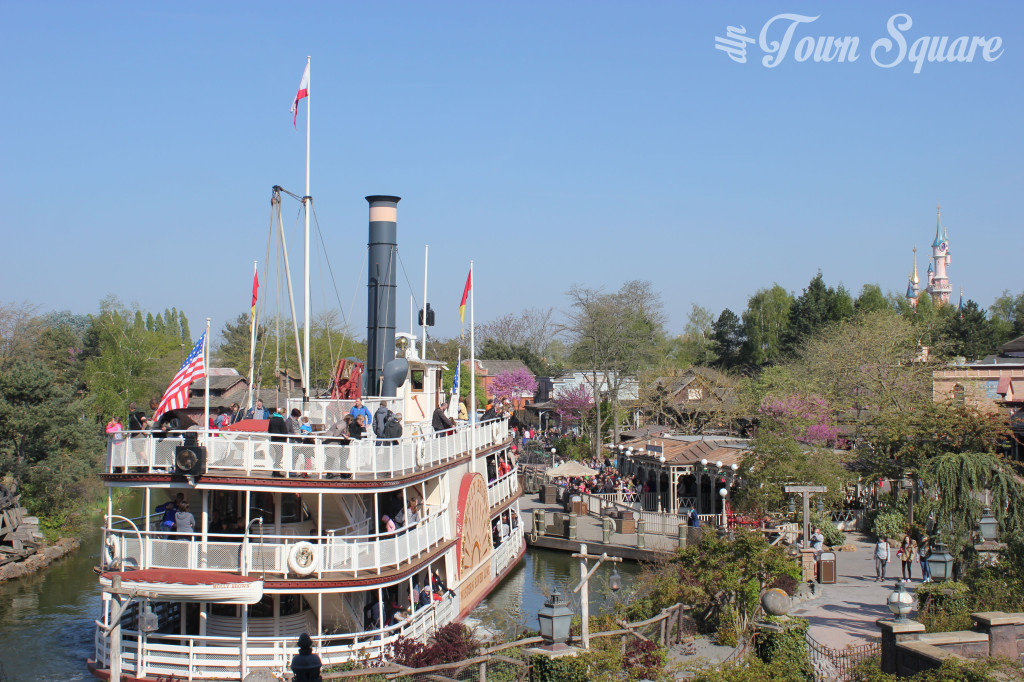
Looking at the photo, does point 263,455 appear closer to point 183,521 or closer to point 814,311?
point 183,521

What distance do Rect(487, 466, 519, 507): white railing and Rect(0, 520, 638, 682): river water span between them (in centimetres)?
250

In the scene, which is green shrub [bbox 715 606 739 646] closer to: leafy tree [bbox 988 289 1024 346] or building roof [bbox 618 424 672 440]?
building roof [bbox 618 424 672 440]

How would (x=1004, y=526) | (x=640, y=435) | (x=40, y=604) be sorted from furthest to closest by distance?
(x=640, y=435) < (x=40, y=604) < (x=1004, y=526)

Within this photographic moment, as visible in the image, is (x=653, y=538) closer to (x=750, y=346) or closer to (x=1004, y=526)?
(x=1004, y=526)

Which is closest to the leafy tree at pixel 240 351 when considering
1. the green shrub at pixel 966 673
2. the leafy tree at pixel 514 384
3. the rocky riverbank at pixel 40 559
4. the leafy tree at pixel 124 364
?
the leafy tree at pixel 124 364

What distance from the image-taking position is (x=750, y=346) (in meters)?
84.2

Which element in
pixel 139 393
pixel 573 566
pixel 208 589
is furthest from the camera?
pixel 139 393

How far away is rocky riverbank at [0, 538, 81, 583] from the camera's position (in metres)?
29.6

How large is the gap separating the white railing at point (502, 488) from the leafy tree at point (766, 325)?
5368 centimetres

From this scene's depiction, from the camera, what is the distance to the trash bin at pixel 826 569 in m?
24.2

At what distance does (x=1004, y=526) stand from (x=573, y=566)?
1399 cm

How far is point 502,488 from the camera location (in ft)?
92.7

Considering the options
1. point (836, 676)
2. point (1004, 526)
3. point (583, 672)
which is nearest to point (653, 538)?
point (1004, 526)

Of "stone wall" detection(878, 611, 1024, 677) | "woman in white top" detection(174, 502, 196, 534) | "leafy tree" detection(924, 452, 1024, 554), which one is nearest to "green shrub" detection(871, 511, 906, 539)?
"leafy tree" detection(924, 452, 1024, 554)
